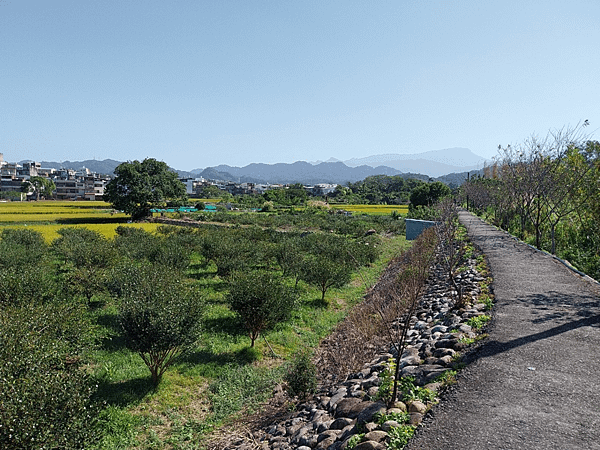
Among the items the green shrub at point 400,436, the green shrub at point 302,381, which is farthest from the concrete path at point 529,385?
the green shrub at point 302,381

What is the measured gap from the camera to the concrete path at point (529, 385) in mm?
5941

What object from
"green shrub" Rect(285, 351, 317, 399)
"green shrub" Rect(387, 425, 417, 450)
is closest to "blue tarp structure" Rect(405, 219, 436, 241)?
"green shrub" Rect(285, 351, 317, 399)

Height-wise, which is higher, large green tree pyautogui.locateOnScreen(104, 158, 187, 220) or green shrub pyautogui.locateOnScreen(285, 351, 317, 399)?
large green tree pyautogui.locateOnScreen(104, 158, 187, 220)

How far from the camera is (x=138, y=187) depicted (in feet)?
222

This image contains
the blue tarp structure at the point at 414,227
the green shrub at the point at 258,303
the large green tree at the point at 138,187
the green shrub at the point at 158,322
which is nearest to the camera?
the green shrub at the point at 158,322

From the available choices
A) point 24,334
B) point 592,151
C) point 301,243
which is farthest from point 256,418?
point 592,151

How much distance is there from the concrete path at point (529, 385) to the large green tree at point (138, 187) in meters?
67.9

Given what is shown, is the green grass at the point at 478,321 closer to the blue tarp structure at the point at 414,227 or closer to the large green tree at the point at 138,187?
the blue tarp structure at the point at 414,227

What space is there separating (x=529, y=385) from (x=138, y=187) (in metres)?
71.6

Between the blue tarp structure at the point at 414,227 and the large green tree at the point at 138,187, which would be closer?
the blue tarp structure at the point at 414,227

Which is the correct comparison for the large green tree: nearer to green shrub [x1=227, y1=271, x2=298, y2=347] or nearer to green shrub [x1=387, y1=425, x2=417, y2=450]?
green shrub [x1=227, y1=271, x2=298, y2=347]

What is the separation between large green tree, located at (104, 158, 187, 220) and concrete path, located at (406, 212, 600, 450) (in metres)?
67.9

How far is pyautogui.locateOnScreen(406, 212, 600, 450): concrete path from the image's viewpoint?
594 cm

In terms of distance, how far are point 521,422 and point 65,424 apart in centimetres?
853
